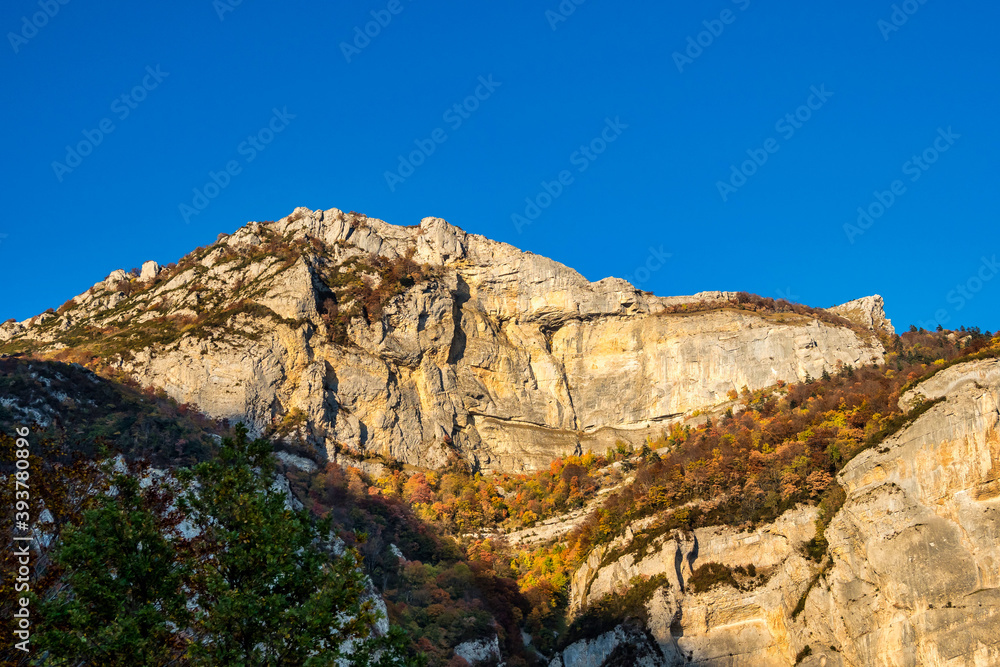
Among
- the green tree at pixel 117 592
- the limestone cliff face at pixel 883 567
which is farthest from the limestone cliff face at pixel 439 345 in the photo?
the green tree at pixel 117 592

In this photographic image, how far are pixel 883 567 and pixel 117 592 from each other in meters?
41.1

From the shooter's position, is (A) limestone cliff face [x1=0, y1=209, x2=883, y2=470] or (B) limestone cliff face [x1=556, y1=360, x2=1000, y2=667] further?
(A) limestone cliff face [x1=0, y1=209, x2=883, y2=470]

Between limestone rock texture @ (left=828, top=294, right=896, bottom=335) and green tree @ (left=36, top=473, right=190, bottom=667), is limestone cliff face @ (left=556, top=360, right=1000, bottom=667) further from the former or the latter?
limestone rock texture @ (left=828, top=294, right=896, bottom=335)

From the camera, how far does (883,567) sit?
42.9 meters

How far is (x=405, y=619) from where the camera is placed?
152ft

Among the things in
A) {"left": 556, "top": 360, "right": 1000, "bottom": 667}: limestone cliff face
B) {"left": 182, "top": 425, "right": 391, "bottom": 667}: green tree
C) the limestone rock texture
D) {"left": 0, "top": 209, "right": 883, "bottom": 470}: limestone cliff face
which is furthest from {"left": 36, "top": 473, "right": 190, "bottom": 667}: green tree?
the limestone rock texture

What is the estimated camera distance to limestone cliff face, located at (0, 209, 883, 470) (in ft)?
239

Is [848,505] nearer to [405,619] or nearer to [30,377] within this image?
[405,619]

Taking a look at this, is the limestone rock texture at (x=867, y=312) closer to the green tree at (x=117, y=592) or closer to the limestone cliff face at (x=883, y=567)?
the limestone cliff face at (x=883, y=567)

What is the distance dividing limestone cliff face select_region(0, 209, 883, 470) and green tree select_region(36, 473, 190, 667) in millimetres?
56389

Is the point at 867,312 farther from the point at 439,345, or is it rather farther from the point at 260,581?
the point at 260,581

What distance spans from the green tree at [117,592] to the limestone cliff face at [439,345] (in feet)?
185

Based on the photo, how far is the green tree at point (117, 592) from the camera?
1309 cm

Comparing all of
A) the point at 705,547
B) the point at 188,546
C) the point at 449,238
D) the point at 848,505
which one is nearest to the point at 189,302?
the point at 449,238
